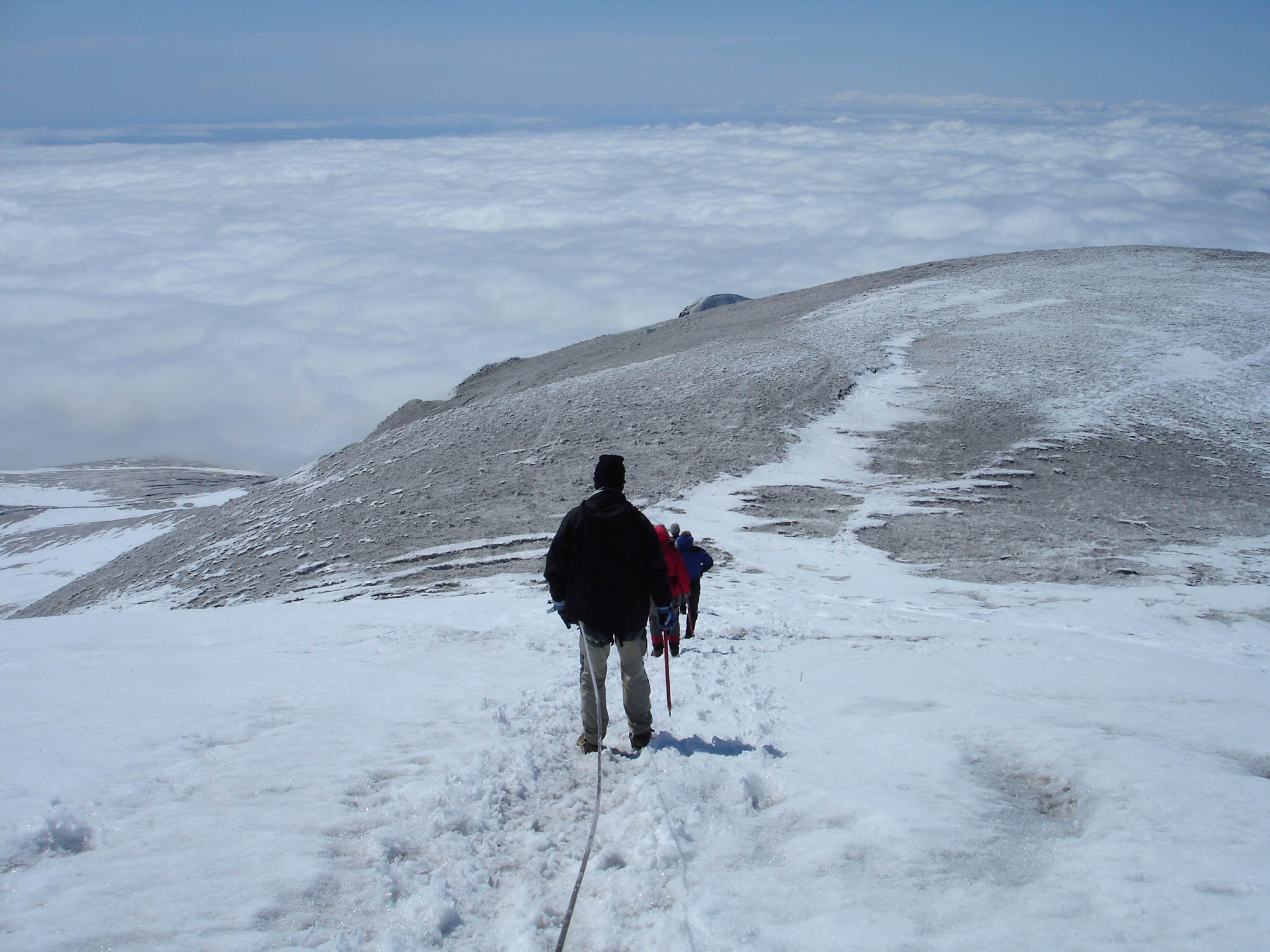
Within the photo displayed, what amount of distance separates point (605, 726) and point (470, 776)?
1.08 metres

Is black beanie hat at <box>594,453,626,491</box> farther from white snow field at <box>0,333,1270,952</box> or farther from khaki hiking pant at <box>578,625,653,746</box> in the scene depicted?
→ white snow field at <box>0,333,1270,952</box>

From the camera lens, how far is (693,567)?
34.0 ft

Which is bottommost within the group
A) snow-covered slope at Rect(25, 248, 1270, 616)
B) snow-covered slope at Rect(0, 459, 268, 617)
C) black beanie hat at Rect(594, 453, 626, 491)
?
snow-covered slope at Rect(0, 459, 268, 617)

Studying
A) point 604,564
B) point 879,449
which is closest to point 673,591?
point 604,564

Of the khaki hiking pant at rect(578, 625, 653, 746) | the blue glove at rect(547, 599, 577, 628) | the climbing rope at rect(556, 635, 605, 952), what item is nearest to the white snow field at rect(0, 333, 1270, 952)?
the climbing rope at rect(556, 635, 605, 952)

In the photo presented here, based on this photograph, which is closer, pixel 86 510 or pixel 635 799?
pixel 635 799

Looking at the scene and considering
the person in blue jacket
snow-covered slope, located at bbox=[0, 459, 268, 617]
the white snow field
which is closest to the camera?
the white snow field

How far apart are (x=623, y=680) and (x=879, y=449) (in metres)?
17.6

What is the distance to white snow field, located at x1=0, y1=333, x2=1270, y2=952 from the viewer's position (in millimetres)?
3924

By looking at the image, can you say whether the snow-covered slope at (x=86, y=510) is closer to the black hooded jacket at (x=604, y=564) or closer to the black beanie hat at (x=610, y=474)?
the black hooded jacket at (x=604, y=564)

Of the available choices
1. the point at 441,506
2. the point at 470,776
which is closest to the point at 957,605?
the point at 470,776

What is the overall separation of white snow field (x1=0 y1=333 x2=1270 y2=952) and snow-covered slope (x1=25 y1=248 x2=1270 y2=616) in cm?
Result: 709

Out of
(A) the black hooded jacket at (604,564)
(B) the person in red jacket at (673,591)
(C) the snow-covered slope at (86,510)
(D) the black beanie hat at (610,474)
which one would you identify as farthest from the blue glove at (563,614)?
(C) the snow-covered slope at (86,510)

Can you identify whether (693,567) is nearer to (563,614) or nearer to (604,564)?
(563,614)
